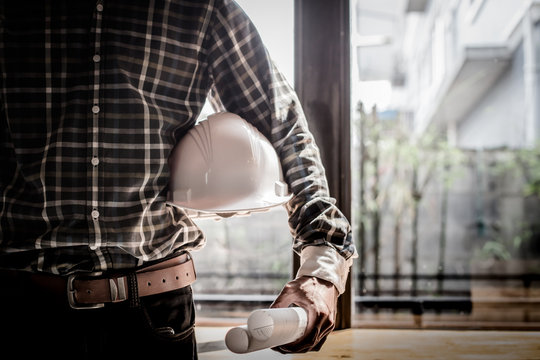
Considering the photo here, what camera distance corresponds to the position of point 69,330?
807mm

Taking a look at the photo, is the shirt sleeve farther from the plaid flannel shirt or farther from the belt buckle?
the belt buckle

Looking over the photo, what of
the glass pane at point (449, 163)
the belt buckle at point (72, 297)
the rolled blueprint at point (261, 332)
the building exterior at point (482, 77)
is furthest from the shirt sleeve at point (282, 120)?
the building exterior at point (482, 77)

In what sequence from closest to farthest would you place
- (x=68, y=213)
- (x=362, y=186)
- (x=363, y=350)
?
(x=68, y=213) → (x=363, y=350) → (x=362, y=186)

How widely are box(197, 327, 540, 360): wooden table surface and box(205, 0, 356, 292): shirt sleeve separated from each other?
2.13 feet

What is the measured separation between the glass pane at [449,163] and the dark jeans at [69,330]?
3.95 feet

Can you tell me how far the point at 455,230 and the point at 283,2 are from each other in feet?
5.11

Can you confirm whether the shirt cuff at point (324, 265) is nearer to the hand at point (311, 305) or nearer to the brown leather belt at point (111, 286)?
the hand at point (311, 305)

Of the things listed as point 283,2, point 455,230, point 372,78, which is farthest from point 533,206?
point 283,2

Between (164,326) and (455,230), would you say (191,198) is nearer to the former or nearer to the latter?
(164,326)

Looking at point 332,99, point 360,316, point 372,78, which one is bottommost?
point 360,316

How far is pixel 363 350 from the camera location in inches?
55.0

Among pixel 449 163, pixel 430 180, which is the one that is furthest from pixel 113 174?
pixel 449 163

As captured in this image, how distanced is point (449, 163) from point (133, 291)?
2.10 meters

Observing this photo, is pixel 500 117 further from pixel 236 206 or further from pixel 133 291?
pixel 133 291
